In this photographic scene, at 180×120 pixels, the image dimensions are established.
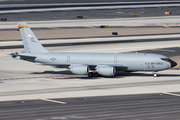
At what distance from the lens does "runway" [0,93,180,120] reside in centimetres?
3488

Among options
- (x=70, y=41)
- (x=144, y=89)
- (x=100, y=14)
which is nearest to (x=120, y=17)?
(x=100, y=14)

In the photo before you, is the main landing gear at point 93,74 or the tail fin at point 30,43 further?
the tail fin at point 30,43

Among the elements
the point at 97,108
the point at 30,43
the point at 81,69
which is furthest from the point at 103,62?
the point at 97,108

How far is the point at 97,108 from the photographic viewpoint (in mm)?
38219

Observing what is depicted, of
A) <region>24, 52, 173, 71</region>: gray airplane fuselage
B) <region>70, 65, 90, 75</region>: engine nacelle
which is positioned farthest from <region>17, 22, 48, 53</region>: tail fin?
<region>70, 65, 90, 75</region>: engine nacelle

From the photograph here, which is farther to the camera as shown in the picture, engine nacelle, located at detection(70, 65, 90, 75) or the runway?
engine nacelle, located at detection(70, 65, 90, 75)

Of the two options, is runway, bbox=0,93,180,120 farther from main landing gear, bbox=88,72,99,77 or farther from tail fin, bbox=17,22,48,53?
tail fin, bbox=17,22,48,53

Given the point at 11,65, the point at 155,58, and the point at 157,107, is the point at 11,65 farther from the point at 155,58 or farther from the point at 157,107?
the point at 157,107

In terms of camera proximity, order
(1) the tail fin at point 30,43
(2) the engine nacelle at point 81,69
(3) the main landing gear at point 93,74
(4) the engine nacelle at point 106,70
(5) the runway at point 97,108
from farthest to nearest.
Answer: (1) the tail fin at point 30,43
(3) the main landing gear at point 93,74
(2) the engine nacelle at point 81,69
(4) the engine nacelle at point 106,70
(5) the runway at point 97,108

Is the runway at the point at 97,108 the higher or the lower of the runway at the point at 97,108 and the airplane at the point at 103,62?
the lower

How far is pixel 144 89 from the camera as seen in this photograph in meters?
49.1

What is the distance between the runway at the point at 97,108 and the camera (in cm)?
3488

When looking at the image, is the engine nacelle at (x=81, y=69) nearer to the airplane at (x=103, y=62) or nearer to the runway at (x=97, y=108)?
the airplane at (x=103, y=62)

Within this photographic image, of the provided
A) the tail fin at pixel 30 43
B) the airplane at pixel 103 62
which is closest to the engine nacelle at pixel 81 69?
the airplane at pixel 103 62
